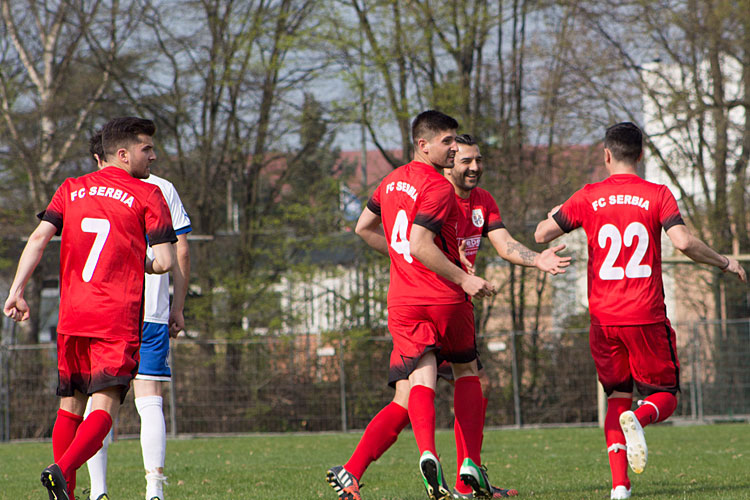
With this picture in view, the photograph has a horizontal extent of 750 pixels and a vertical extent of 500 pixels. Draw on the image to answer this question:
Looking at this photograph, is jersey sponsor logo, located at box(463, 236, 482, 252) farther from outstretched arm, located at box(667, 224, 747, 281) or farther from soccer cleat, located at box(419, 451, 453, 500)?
soccer cleat, located at box(419, 451, 453, 500)

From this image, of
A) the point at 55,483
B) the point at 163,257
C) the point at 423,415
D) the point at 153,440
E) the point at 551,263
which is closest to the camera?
the point at 55,483

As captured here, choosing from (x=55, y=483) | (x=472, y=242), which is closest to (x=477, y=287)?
(x=472, y=242)

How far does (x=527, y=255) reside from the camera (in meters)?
5.60

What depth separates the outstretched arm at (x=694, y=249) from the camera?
545 cm

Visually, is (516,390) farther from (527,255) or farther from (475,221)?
(527,255)

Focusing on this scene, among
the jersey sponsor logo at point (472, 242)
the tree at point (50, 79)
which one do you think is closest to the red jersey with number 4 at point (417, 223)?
the jersey sponsor logo at point (472, 242)

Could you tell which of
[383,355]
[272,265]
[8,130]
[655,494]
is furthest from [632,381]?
[8,130]

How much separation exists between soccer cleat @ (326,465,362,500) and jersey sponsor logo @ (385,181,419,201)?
60.1 inches

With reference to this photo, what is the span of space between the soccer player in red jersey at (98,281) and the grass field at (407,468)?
182 cm

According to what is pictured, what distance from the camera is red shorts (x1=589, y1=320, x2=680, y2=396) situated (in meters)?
5.59

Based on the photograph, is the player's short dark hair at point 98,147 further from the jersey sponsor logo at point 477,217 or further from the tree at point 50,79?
the tree at point 50,79

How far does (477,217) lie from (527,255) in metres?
0.77

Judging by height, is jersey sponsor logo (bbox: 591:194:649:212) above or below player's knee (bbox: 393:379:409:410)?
above

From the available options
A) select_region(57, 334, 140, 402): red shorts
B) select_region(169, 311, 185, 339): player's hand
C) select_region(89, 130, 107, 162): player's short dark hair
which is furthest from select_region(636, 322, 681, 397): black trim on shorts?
select_region(89, 130, 107, 162): player's short dark hair
